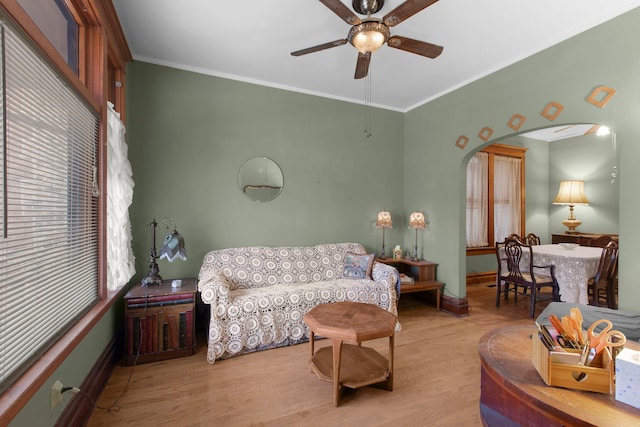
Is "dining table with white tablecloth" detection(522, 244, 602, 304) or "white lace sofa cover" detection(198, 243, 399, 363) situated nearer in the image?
"white lace sofa cover" detection(198, 243, 399, 363)

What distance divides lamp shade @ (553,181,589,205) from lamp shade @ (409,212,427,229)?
3.40m

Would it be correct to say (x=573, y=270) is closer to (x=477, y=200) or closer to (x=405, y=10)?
(x=477, y=200)

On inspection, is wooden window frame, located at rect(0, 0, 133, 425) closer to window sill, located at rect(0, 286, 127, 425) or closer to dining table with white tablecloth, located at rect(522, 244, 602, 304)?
window sill, located at rect(0, 286, 127, 425)

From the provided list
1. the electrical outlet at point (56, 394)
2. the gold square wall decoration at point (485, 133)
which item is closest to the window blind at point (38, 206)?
the electrical outlet at point (56, 394)

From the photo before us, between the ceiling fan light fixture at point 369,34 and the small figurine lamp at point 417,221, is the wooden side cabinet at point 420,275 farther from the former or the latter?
the ceiling fan light fixture at point 369,34

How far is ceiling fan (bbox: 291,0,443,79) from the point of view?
73.7 inches

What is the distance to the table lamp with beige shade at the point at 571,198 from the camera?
5625mm

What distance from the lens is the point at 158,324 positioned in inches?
107

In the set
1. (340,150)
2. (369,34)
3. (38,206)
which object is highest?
(369,34)

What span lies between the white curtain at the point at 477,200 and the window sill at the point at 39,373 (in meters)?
5.58

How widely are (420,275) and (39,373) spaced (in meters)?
3.82

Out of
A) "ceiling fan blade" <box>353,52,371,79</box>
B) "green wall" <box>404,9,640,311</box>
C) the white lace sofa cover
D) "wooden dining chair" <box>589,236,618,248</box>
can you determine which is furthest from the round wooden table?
"wooden dining chair" <box>589,236,618,248</box>

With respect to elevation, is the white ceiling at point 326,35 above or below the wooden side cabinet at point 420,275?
above

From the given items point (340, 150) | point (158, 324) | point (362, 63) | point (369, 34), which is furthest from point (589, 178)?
point (158, 324)
